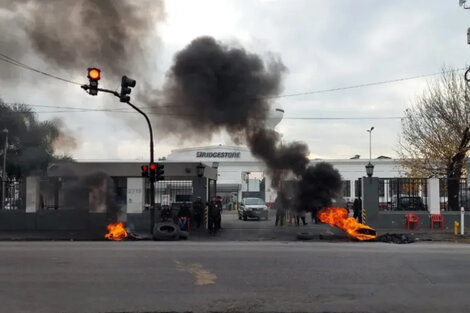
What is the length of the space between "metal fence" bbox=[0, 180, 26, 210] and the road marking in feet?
48.1

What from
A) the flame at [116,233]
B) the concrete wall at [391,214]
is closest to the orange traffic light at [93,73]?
the flame at [116,233]

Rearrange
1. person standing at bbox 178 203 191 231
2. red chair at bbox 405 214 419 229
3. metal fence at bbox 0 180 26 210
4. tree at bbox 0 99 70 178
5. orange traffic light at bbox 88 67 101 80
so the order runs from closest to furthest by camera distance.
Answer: orange traffic light at bbox 88 67 101 80, person standing at bbox 178 203 191 231, red chair at bbox 405 214 419 229, metal fence at bbox 0 180 26 210, tree at bbox 0 99 70 178

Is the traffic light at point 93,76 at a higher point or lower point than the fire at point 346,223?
higher

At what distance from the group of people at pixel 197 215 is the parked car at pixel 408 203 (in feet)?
27.5

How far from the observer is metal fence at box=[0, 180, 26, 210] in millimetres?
21578

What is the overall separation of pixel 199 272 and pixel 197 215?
1221 centimetres

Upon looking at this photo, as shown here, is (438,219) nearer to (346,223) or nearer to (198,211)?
(346,223)

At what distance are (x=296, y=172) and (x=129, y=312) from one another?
46.8 ft

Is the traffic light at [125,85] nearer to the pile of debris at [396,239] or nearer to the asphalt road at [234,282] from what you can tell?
the asphalt road at [234,282]

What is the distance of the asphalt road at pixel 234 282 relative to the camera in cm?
624

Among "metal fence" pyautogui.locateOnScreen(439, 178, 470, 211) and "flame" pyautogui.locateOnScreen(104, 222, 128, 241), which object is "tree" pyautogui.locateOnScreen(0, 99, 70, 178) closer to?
"flame" pyautogui.locateOnScreen(104, 222, 128, 241)

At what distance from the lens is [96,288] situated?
7188 mm

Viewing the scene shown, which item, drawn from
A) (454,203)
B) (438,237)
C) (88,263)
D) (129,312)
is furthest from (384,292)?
(454,203)

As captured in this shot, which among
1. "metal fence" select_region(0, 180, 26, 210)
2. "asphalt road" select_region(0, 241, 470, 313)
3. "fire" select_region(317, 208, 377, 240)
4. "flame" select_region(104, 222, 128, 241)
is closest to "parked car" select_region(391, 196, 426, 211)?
"fire" select_region(317, 208, 377, 240)
